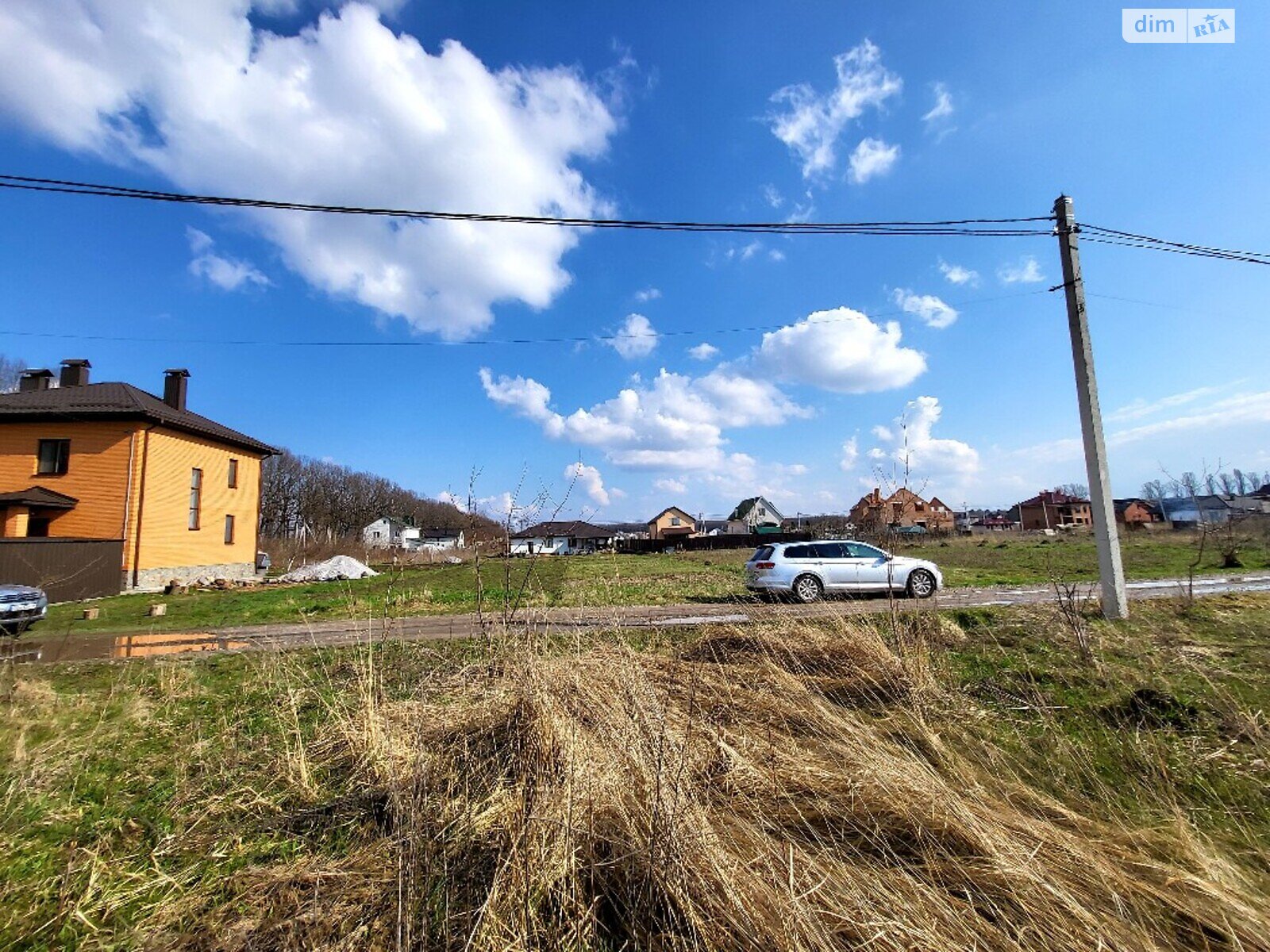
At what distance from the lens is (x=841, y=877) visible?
220 centimetres

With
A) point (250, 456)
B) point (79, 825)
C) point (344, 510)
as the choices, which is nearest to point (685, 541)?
point (250, 456)

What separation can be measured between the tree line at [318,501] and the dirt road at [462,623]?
46.8 m

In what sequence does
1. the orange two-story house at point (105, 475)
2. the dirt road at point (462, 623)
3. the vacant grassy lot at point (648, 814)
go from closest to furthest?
the vacant grassy lot at point (648, 814) < the dirt road at point (462, 623) < the orange two-story house at point (105, 475)

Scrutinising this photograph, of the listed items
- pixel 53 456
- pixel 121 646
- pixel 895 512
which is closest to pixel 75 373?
pixel 53 456

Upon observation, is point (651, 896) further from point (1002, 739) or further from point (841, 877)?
point (1002, 739)

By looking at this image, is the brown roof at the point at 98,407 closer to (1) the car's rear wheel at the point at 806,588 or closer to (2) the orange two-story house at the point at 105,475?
(2) the orange two-story house at the point at 105,475

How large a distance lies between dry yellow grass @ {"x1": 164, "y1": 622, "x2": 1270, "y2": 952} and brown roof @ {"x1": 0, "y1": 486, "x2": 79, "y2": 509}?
28.1 meters

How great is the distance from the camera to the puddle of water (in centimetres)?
843

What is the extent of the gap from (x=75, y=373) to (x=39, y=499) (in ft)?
31.4

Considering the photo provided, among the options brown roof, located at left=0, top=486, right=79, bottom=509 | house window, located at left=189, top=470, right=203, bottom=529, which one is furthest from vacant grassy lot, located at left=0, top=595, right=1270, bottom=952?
house window, located at left=189, top=470, right=203, bottom=529

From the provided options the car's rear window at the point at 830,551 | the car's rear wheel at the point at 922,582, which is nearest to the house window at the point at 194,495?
the car's rear window at the point at 830,551

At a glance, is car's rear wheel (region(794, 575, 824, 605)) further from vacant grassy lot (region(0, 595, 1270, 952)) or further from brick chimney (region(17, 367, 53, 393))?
brick chimney (region(17, 367, 53, 393))

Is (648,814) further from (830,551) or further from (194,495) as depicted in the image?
(194,495)

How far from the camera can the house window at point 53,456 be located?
23.5 meters
